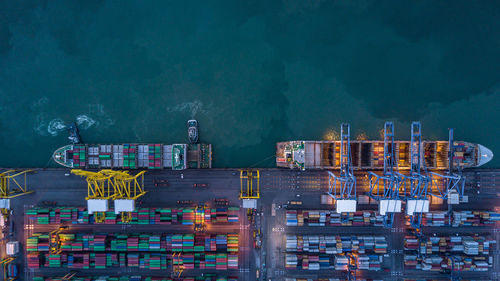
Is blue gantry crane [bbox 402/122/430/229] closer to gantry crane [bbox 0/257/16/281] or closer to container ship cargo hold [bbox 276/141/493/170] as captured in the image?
container ship cargo hold [bbox 276/141/493/170]

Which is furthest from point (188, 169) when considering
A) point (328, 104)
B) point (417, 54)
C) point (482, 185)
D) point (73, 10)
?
point (482, 185)

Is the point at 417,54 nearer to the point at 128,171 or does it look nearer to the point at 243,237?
the point at 243,237

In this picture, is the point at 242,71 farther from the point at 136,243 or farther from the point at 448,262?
the point at 448,262

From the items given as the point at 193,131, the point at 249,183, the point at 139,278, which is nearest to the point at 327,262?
the point at 249,183

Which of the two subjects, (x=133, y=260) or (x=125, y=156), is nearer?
(x=125, y=156)

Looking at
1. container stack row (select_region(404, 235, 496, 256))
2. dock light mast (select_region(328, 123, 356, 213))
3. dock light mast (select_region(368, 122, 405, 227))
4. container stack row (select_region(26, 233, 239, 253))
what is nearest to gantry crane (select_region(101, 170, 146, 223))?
container stack row (select_region(26, 233, 239, 253))

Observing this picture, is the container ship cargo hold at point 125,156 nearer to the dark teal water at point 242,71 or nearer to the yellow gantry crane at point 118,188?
the yellow gantry crane at point 118,188

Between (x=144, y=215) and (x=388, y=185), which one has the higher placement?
(x=388, y=185)
